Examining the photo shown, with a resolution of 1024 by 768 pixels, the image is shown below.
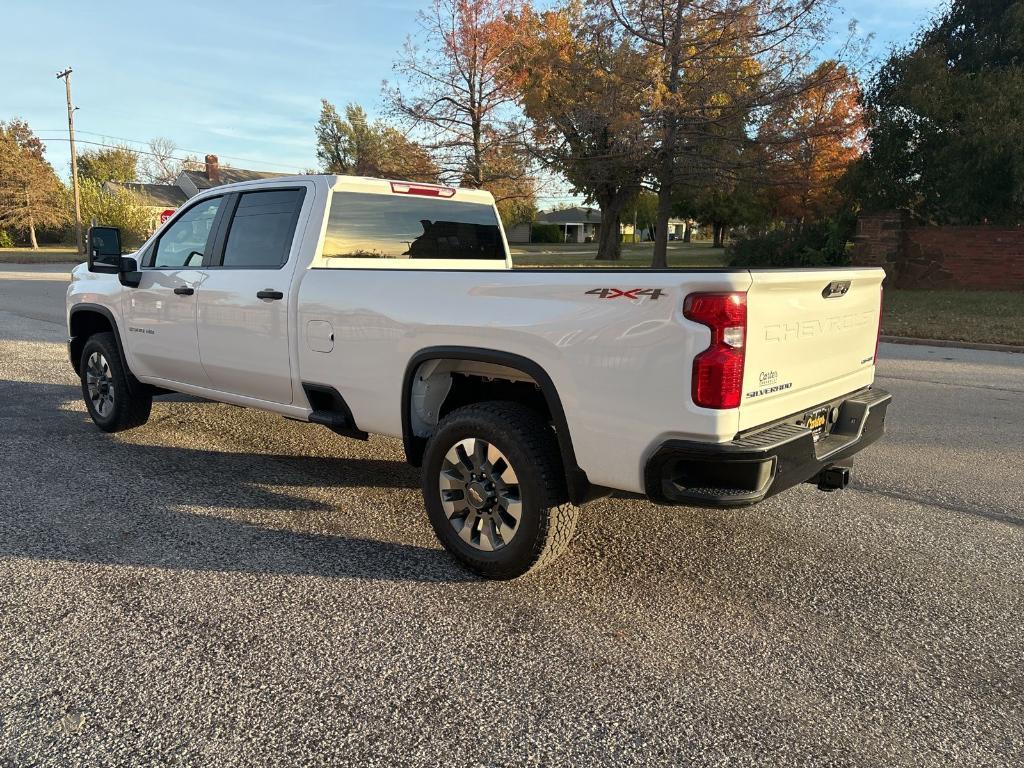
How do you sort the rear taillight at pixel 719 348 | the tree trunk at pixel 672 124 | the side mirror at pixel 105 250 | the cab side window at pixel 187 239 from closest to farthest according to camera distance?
the rear taillight at pixel 719 348, the cab side window at pixel 187 239, the side mirror at pixel 105 250, the tree trunk at pixel 672 124

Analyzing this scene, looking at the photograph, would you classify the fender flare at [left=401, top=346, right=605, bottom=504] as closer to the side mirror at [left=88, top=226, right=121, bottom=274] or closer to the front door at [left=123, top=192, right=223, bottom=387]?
the front door at [left=123, top=192, right=223, bottom=387]

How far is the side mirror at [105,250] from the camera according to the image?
219 inches

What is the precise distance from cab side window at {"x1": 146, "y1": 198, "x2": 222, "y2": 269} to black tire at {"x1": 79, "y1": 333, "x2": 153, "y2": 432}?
835 mm

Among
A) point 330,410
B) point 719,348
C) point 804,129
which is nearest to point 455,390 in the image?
point 330,410

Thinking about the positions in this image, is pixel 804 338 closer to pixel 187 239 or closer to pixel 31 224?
pixel 187 239

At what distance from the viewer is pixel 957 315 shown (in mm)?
15031

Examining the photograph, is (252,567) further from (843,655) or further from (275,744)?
(843,655)

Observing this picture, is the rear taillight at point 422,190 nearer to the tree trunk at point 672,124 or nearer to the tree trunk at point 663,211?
the tree trunk at point 672,124

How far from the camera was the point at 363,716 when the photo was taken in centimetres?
263

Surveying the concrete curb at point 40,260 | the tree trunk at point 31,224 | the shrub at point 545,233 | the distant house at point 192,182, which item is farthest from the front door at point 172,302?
the shrub at point 545,233

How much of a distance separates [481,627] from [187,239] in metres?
3.70

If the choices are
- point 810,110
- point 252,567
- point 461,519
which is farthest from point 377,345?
point 810,110

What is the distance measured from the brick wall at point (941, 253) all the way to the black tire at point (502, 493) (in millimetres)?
17962

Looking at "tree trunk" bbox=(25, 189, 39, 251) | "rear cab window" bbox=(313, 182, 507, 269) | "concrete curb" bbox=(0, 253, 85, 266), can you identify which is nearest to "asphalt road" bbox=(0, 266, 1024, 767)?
"rear cab window" bbox=(313, 182, 507, 269)
